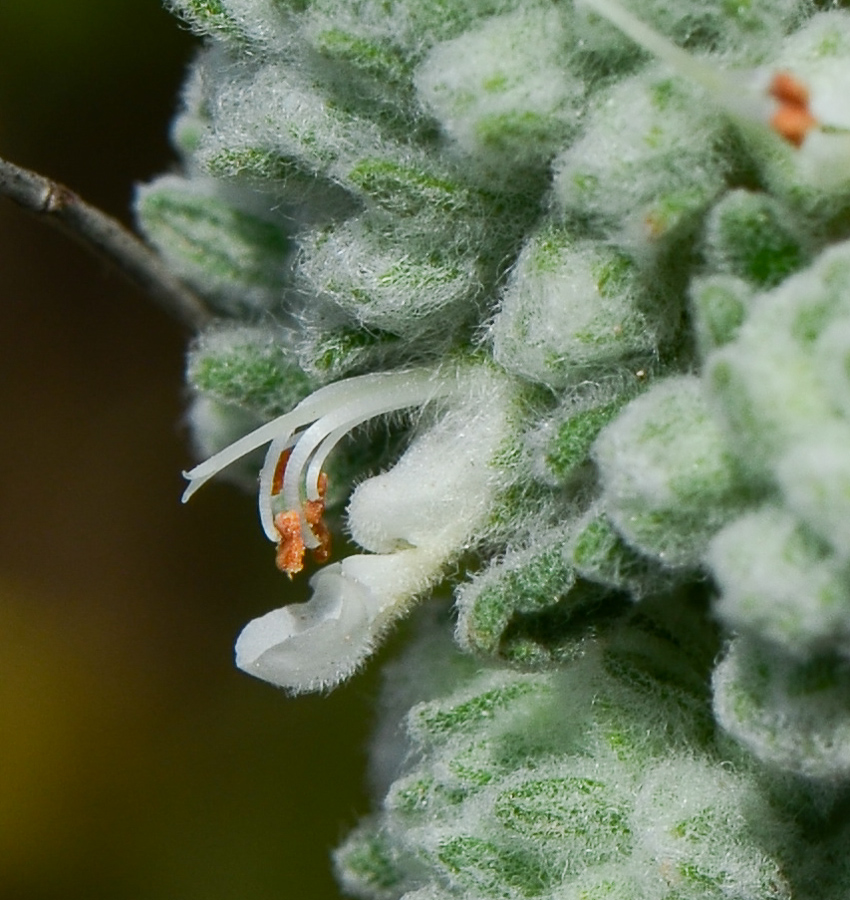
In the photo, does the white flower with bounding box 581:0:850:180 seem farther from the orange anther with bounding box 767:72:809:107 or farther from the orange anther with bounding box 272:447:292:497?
the orange anther with bounding box 272:447:292:497

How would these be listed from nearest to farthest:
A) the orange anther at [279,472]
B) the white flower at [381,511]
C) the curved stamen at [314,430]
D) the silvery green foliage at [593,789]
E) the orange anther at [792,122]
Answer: the orange anther at [792,122] → the silvery green foliage at [593,789] → the white flower at [381,511] → the curved stamen at [314,430] → the orange anther at [279,472]

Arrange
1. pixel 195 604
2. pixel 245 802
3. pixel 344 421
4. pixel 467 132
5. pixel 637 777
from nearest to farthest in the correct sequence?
1. pixel 467 132
2. pixel 637 777
3. pixel 344 421
4. pixel 245 802
5. pixel 195 604

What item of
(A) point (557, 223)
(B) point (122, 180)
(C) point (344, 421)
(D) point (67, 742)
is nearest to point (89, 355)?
(B) point (122, 180)

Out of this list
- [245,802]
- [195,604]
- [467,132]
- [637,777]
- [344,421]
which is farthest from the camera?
[195,604]

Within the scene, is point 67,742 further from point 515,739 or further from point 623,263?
point 623,263

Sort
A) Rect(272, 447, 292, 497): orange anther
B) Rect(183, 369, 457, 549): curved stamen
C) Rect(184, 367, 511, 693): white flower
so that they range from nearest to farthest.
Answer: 1. Rect(184, 367, 511, 693): white flower
2. Rect(183, 369, 457, 549): curved stamen
3. Rect(272, 447, 292, 497): orange anther

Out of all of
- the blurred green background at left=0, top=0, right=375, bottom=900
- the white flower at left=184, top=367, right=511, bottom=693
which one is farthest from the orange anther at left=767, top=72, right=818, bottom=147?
the blurred green background at left=0, top=0, right=375, bottom=900

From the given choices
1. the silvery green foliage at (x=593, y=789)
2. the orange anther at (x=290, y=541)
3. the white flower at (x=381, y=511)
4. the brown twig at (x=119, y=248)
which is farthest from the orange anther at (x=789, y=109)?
the brown twig at (x=119, y=248)

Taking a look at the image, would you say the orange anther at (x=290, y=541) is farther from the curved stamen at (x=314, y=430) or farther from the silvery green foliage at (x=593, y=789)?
the silvery green foliage at (x=593, y=789)
